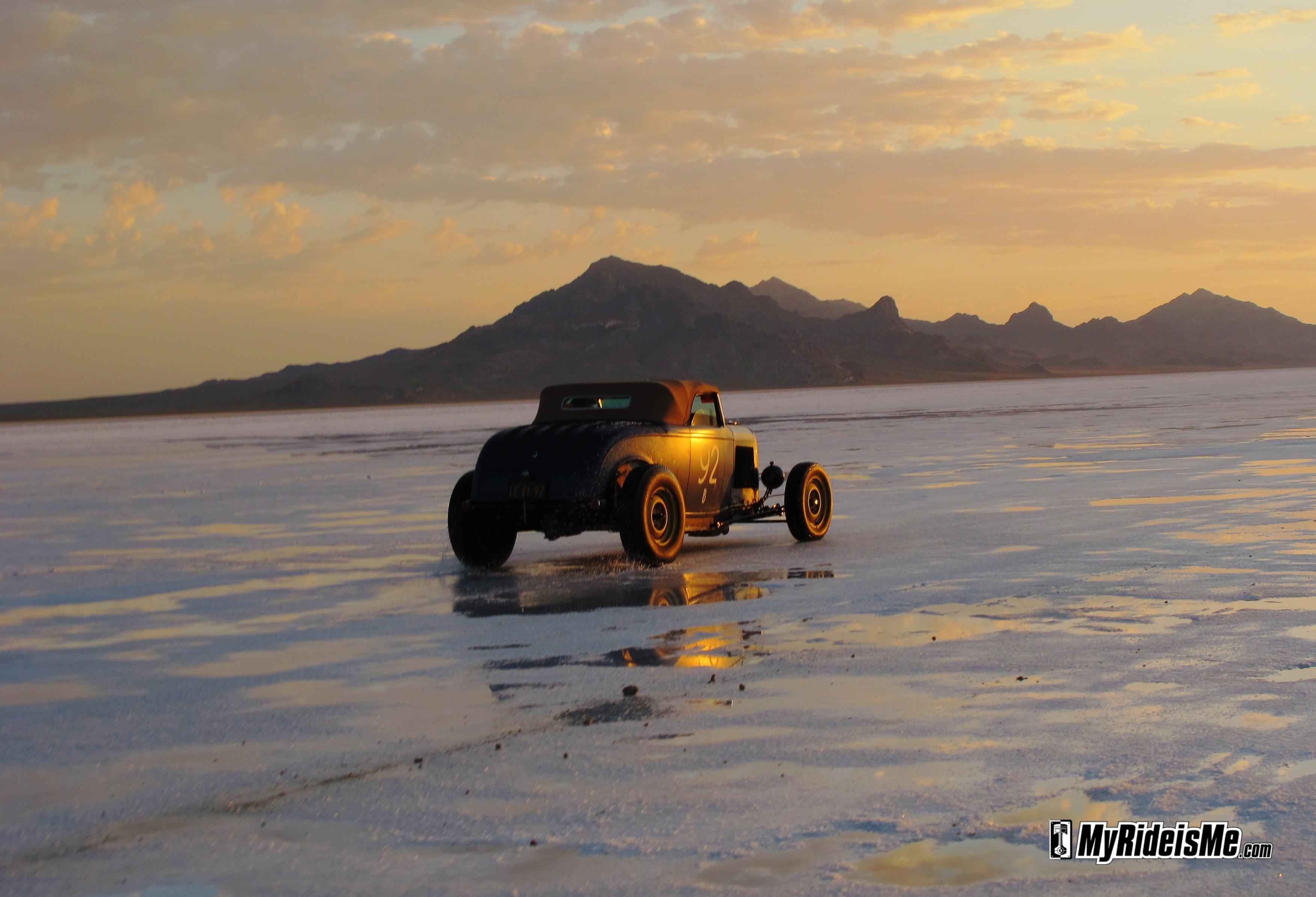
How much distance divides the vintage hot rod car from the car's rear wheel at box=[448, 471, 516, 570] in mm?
11

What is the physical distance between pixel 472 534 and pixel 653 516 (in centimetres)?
175

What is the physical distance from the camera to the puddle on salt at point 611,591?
10789mm

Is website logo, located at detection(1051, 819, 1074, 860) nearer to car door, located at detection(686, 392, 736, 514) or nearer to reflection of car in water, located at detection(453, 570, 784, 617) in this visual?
reflection of car in water, located at detection(453, 570, 784, 617)

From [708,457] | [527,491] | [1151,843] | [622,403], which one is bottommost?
[1151,843]

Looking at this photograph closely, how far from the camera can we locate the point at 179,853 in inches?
195

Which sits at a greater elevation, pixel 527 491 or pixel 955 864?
pixel 527 491

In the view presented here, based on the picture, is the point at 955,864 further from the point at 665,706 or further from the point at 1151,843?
the point at 665,706

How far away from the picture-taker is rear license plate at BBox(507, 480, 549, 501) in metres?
12.9

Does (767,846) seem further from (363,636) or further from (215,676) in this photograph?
(363,636)

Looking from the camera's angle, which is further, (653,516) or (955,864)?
(653,516)

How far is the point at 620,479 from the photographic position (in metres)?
13.1

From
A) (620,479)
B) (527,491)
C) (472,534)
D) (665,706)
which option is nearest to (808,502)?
(620,479)

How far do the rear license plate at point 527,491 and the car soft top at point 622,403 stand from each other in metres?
1.18

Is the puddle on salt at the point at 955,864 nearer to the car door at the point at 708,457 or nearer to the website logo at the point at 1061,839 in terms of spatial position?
the website logo at the point at 1061,839
